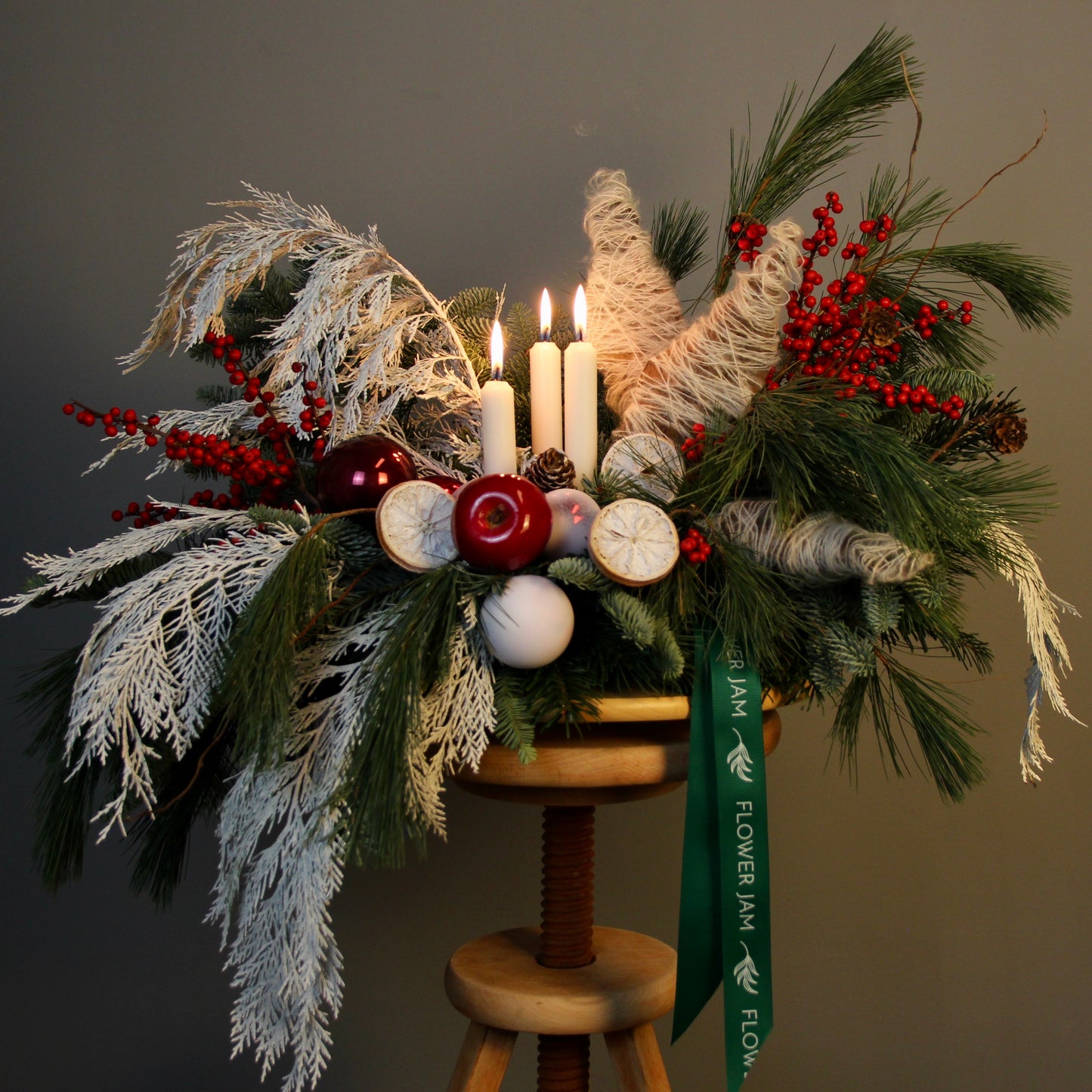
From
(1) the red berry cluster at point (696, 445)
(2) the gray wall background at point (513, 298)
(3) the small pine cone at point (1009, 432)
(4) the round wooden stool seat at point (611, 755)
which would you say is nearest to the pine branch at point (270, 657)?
(4) the round wooden stool seat at point (611, 755)

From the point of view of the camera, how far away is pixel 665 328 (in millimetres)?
822

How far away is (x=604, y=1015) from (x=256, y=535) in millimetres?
386

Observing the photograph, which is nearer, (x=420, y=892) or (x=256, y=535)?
(x=256, y=535)

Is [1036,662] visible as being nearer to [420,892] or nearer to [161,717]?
[161,717]

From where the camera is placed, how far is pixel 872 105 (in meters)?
0.83

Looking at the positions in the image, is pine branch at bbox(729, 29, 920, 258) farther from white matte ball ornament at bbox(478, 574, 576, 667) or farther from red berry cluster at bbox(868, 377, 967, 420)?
white matte ball ornament at bbox(478, 574, 576, 667)

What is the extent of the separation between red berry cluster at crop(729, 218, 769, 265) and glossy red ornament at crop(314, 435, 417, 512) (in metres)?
0.27

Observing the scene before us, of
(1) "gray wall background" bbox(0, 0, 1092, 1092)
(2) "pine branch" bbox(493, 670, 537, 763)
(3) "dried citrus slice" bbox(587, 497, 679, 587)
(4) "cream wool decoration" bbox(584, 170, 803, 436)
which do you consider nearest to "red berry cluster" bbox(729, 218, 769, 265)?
(4) "cream wool decoration" bbox(584, 170, 803, 436)

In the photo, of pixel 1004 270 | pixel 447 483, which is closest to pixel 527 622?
pixel 447 483

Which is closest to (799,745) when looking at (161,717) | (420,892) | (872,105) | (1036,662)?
(420,892)

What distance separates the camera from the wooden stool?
647mm

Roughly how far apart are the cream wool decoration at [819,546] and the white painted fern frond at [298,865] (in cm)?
21

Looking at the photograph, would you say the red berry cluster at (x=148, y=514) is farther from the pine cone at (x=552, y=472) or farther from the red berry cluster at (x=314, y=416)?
the pine cone at (x=552, y=472)

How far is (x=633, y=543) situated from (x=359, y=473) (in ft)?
0.62
